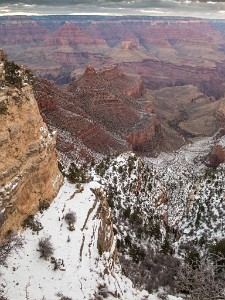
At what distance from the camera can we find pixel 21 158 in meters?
20.5

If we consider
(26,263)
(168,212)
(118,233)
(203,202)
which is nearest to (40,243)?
(26,263)

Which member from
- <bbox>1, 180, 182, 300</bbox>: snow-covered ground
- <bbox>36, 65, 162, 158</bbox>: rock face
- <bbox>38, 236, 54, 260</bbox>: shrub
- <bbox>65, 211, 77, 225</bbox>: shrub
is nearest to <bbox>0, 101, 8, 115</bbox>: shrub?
<bbox>1, 180, 182, 300</bbox>: snow-covered ground

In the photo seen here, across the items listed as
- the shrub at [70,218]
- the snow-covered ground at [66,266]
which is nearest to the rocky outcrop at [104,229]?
the snow-covered ground at [66,266]

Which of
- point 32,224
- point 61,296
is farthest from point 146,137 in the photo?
point 61,296

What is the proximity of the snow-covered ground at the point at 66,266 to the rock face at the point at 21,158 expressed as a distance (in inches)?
46.8

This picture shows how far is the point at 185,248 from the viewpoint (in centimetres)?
3166

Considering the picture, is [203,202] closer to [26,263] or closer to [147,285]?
[147,285]

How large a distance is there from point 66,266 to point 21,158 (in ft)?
20.0

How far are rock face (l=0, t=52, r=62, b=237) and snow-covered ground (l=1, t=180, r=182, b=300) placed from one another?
119 cm

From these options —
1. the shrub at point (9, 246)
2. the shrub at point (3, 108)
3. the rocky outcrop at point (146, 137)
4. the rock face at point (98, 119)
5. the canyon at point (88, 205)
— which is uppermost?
the shrub at point (3, 108)

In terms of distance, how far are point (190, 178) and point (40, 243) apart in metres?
38.1

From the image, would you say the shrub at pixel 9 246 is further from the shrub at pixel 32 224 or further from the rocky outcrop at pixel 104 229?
the rocky outcrop at pixel 104 229

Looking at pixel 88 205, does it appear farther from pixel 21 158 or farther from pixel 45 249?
pixel 21 158

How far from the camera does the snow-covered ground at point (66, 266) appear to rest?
1754 cm
